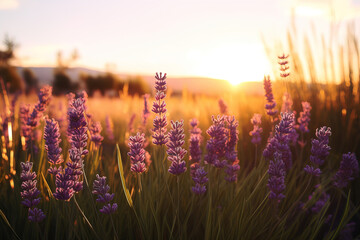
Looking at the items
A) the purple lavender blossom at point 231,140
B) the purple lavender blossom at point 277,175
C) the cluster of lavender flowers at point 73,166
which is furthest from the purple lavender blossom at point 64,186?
the purple lavender blossom at point 277,175

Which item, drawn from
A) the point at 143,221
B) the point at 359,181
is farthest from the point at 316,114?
the point at 143,221

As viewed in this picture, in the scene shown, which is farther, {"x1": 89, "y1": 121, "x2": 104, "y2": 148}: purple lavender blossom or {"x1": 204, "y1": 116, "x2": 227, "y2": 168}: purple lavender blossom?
{"x1": 89, "y1": 121, "x2": 104, "y2": 148}: purple lavender blossom

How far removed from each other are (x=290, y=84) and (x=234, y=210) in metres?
2.33

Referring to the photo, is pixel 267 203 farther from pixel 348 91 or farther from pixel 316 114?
pixel 348 91

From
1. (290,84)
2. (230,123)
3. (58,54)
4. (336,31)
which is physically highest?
(58,54)

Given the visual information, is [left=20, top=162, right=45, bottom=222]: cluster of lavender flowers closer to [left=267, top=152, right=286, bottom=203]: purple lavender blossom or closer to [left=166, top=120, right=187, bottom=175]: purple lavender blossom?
[left=166, top=120, right=187, bottom=175]: purple lavender blossom

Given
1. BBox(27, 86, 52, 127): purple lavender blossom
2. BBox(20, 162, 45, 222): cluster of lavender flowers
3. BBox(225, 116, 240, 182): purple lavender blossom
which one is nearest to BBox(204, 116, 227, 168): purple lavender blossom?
BBox(225, 116, 240, 182): purple lavender blossom

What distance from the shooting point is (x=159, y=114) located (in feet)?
5.92

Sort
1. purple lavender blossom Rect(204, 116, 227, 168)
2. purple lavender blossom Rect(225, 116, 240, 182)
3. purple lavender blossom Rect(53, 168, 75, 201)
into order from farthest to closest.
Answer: purple lavender blossom Rect(225, 116, 240, 182)
purple lavender blossom Rect(204, 116, 227, 168)
purple lavender blossom Rect(53, 168, 75, 201)

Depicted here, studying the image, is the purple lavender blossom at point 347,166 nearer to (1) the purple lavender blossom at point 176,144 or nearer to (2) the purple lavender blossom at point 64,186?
(1) the purple lavender blossom at point 176,144

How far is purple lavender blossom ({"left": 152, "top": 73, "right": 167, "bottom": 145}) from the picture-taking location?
1.70 meters

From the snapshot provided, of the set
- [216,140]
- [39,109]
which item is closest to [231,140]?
[216,140]

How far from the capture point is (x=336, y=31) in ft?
13.2

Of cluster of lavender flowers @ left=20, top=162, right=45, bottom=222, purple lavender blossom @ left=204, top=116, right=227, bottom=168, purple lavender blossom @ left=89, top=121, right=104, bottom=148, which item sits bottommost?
cluster of lavender flowers @ left=20, top=162, right=45, bottom=222
